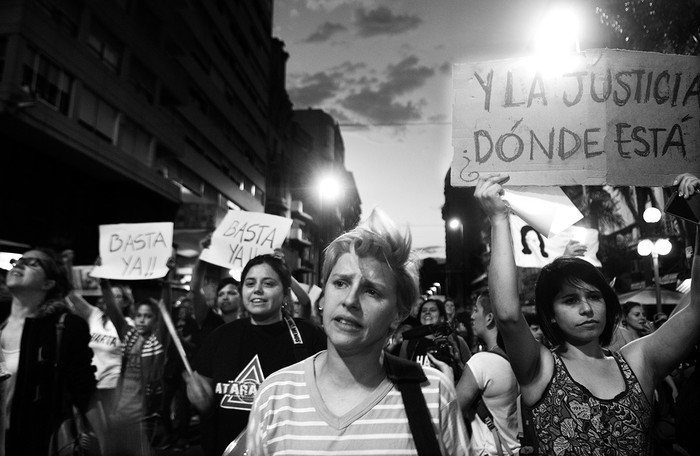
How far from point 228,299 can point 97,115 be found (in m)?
14.5

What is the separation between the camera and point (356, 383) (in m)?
1.88

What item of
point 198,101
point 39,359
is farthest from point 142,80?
point 39,359

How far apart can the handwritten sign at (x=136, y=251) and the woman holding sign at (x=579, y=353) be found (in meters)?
4.45

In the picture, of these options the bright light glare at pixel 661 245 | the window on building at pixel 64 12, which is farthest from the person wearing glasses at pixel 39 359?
the window on building at pixel 64 12

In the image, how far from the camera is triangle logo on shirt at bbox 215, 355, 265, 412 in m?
3.14

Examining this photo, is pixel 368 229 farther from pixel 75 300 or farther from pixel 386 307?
pixel 75 300

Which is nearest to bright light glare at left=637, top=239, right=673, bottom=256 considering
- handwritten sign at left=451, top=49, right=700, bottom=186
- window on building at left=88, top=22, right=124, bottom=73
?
handwritten sign at left=451, top=49, right=700, bottom=186

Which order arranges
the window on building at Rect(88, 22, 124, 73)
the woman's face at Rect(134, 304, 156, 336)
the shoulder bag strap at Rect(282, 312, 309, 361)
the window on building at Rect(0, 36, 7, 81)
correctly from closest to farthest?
1. the shoulder bag strap at Rect(282, 312, 309, 361)
2. the woman's face at Rect(134, 304, 156, 336)
3. the window on building at Rect(0, 36, 7, 81)
4. the window on building at Rect(88, 22, 124, 73)

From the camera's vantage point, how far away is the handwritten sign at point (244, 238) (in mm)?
5578

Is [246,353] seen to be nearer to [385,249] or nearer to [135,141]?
[385,249]

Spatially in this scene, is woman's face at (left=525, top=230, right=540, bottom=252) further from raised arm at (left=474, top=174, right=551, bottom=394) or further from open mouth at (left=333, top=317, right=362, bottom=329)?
open mouth at (left=333, top=317, right=362, bottom=329)

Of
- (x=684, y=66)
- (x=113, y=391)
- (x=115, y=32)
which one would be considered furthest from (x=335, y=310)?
(x=115, y=32)

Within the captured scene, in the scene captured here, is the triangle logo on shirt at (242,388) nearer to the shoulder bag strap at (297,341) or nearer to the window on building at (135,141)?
the shoulder bag strap at (297,341)

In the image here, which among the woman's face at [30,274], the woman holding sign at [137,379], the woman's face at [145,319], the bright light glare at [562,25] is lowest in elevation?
the woman holding sign at [137,379]
